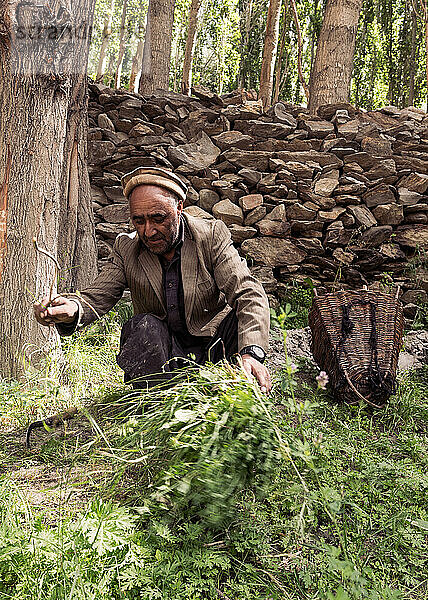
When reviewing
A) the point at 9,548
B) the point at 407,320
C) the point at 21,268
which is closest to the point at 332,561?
the point at 9,548

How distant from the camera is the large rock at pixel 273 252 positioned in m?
6.22

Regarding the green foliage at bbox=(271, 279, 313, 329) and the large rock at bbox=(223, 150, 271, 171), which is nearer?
the green foliage at bbox=(271, 279, 313, 329)

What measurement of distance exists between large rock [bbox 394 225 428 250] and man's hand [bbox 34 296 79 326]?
4.65 metres

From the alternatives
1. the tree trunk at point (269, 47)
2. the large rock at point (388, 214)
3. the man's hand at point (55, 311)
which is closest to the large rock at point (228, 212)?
the large rock at point (388, 214)

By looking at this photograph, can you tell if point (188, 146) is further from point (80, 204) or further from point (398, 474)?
point (398, 474)

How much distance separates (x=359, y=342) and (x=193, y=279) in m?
1.41

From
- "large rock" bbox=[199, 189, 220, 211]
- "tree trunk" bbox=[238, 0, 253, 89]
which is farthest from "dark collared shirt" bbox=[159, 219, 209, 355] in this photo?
"tree trunk" bbox=[238, 0, 253, 89]

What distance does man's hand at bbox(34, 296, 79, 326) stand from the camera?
2.58m

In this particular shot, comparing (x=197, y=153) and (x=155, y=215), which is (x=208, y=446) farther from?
(x=197, y=153)

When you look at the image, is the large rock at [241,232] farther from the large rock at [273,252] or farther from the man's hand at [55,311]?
the man's hand at [55,311]

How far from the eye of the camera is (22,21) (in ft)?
11.0

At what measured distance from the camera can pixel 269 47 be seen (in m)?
9.34

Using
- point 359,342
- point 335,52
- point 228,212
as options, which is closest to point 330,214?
point 228,212

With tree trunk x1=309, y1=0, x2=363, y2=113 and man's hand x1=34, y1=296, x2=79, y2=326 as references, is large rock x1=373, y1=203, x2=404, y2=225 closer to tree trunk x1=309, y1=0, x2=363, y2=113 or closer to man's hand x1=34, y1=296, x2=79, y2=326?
tree trunk x1=309, y1=0, x2=363, y2=113
